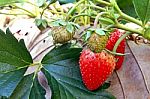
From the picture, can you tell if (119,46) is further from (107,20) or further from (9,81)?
(9,81)

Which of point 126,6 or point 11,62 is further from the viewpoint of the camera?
point 126,6

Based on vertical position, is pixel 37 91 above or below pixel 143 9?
below

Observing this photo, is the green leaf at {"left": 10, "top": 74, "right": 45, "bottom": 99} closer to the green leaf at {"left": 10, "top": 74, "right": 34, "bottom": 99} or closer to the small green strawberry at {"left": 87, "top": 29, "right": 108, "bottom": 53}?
the green leaf at {"left": 10, "top": 74, "right": 34, "bottom": 99}

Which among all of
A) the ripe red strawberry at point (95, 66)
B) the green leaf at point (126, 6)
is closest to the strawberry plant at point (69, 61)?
the ripe red strawberry at point (95, 66)

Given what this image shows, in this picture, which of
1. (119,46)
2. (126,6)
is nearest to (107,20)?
(119,46)

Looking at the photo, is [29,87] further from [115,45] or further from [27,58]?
[115,45]

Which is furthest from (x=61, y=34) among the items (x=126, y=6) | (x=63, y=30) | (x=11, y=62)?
(x=126, y=6)

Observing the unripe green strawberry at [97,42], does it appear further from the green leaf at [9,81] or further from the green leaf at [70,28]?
the green leaf at [9,81]
